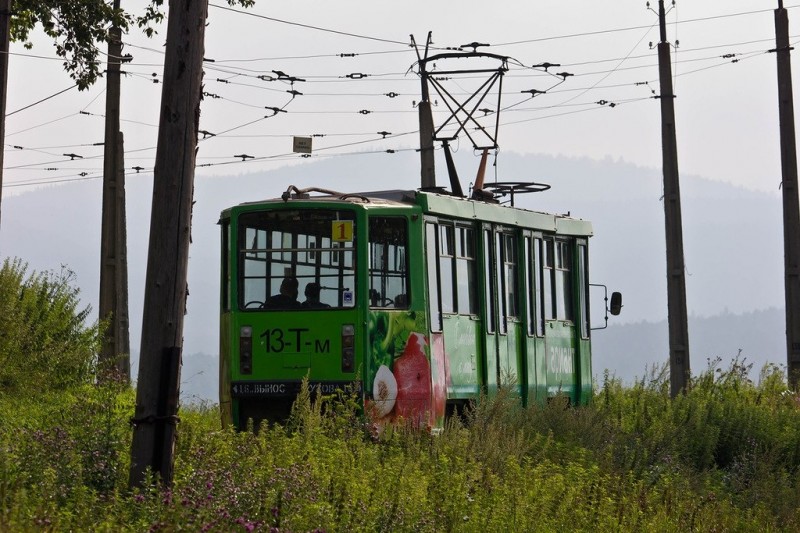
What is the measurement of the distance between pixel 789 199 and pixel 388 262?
44.5 ft

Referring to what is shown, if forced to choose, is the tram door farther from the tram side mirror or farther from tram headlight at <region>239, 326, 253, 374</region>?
the tram side mirror

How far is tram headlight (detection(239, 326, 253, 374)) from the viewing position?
1702 cm

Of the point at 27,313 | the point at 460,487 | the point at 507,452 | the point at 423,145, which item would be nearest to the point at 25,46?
the point at 27,313

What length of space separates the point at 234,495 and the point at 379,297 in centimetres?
677

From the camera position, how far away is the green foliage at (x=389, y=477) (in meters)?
10.2

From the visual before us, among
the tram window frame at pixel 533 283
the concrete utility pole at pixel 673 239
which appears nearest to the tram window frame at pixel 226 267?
the tram window frame at pixel 533 283

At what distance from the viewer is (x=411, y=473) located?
12344 millimetres

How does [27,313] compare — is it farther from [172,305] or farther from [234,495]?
[234,495]

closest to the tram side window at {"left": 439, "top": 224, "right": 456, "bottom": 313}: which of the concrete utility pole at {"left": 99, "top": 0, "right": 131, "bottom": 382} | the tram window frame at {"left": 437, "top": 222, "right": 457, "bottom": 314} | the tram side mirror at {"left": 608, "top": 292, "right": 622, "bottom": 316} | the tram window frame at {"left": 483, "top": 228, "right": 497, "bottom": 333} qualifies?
the tram window frame at {"left": 437, "top": 222, "right": 457, "bottom": 314}

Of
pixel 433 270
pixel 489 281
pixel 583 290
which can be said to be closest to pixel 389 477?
pixel 433 270

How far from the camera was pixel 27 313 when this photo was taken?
2417 cm

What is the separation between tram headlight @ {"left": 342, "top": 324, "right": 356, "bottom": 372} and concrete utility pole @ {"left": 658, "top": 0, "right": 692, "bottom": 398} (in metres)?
9.90

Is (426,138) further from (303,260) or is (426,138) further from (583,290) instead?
(303,260)

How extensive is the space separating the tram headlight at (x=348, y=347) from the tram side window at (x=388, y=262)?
1.23 feet
